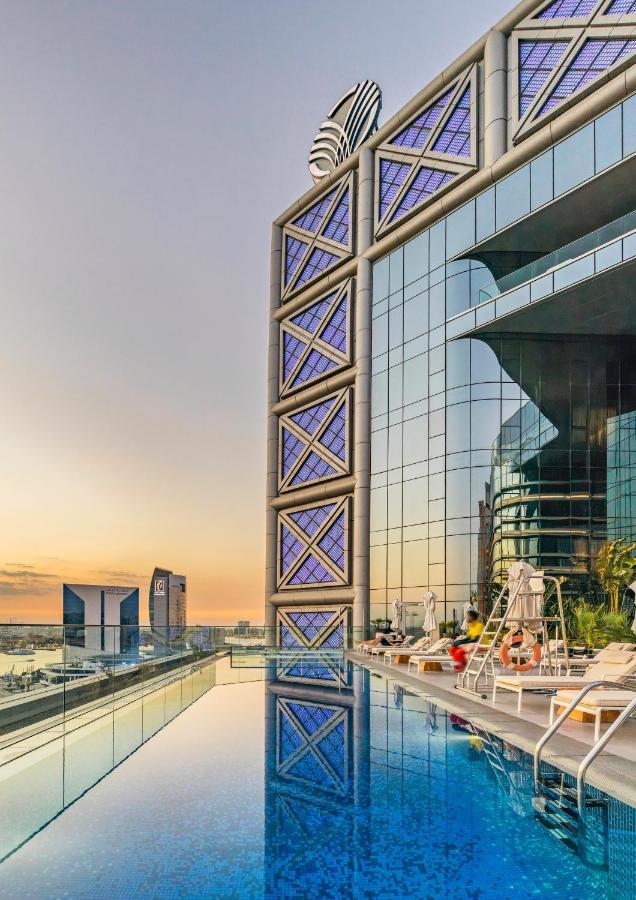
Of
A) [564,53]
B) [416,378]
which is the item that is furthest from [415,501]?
[564,53]

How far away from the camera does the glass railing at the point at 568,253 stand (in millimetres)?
23297

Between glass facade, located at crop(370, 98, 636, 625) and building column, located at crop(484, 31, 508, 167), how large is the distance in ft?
5.12

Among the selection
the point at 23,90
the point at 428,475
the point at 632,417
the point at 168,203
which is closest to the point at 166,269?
the point at 168,203

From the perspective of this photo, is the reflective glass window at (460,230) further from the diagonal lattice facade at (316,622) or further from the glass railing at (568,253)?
the diagonal lattice facade at (316,622)

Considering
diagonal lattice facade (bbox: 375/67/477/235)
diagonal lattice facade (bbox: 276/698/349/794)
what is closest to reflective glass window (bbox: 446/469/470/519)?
diagonal lattice facade (bbox: 375/67/477/235)

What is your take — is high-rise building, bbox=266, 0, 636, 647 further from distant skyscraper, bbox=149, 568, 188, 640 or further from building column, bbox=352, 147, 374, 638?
distant skyscraper, bbox=149, 568, 188, 640

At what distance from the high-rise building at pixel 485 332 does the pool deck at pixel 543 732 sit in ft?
49.5

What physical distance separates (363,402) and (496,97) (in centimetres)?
1437

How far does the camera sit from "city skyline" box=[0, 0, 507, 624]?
25.2 m

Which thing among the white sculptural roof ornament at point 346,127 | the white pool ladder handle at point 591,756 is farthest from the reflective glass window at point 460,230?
the white pool ladder handle at point 591,756

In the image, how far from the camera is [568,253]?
2509 cm

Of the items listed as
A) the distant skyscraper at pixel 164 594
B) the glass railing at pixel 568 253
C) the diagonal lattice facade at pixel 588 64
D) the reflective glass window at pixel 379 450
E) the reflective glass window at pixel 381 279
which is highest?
the diagonal lattice facade at pixel 588 64

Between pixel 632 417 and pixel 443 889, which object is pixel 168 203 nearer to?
pixel 632 417

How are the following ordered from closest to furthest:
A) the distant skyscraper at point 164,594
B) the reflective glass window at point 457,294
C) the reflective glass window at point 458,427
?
the reflective glass window at point 458,427 → the reflective glass window at point 457,294 → the distant skyscraper at point 164,594
